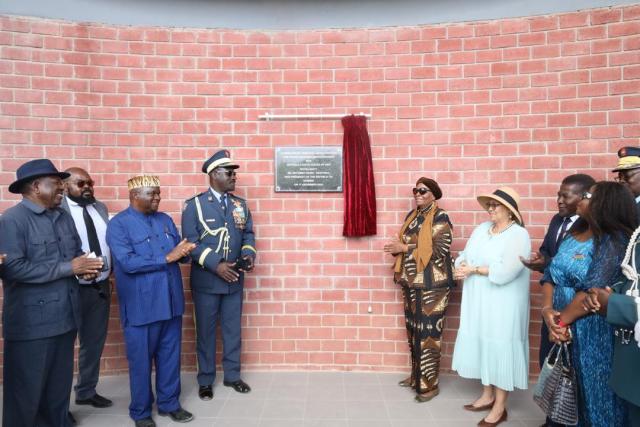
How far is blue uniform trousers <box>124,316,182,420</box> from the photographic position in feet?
10.5

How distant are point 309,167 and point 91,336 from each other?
8.53 feet

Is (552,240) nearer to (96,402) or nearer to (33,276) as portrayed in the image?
(33,276)

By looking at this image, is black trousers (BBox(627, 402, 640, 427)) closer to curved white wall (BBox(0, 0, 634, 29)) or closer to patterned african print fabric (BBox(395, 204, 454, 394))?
patterned african print fabric (BBox(395, 204, 454, 394))

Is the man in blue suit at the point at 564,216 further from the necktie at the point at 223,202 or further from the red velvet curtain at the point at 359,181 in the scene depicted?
the necktie at the point at 223,202

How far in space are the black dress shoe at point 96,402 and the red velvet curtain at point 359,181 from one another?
107 inches

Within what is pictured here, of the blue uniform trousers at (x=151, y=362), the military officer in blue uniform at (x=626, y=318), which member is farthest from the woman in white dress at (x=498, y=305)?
the blue uniform trousers at (x=151, y=362)

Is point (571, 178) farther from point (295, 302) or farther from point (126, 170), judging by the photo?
point (126, 170)

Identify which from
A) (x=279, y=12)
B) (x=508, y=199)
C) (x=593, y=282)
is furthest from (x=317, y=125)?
(x=593, y=282)

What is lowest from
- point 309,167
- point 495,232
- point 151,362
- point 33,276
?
point 151,362

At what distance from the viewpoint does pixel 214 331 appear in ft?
12.7

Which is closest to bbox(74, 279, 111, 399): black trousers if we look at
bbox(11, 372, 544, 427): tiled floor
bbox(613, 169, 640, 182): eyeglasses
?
bbox(11, 372, 544, 427): tiled floor

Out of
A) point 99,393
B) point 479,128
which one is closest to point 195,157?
point 99,393

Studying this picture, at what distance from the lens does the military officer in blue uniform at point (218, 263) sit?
3744 mm

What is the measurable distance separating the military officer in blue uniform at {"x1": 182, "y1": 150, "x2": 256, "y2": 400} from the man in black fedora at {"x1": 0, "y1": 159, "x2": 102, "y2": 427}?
1.04 metres
